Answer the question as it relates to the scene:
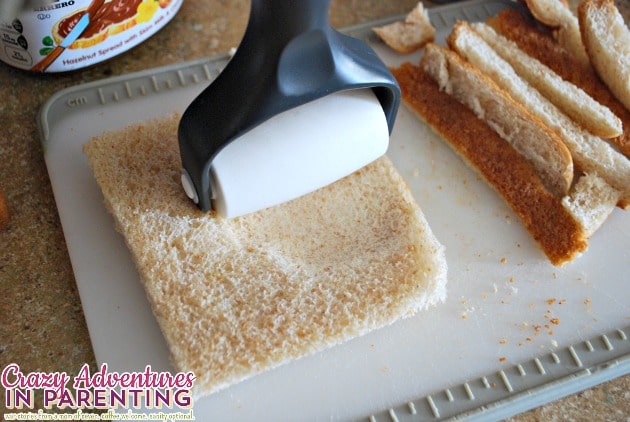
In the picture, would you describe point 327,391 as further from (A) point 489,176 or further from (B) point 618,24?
(B) point 618,24

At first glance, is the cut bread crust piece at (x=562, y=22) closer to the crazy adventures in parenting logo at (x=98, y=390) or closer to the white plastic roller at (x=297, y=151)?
the white plastic roller at (x=297, y=151)

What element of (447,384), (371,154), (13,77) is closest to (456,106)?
(371,154)

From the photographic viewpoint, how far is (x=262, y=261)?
3.58 feet

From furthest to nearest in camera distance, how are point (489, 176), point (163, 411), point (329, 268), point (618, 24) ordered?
point (618, 24) → point (489, 176) → point (329, 268) → point (163, 411)

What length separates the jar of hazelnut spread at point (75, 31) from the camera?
123 centimetres

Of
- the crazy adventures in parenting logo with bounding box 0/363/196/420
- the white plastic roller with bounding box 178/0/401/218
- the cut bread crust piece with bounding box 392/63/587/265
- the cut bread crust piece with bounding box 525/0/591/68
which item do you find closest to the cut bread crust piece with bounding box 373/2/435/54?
the cut bread crust piece with bounding box 392/63/587/265

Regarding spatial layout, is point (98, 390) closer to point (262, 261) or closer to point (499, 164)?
point (262, 261)

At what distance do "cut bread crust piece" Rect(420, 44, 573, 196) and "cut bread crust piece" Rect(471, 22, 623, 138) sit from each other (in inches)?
4.1

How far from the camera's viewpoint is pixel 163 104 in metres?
1.36

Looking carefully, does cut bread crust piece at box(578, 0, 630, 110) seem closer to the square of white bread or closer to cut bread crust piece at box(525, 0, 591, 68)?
cut bread crust piece at box(525, 0, 591, 68)

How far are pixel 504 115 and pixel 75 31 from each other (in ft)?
2.79

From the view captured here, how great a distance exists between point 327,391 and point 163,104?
2.26ft

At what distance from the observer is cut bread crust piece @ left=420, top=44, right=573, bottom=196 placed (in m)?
1.24

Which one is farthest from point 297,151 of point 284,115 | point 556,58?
point 556,58
